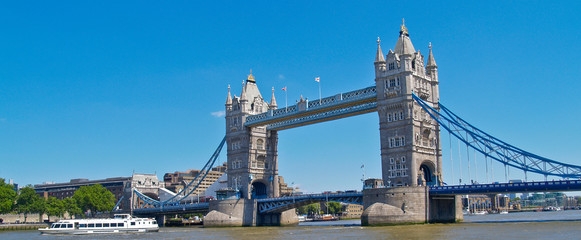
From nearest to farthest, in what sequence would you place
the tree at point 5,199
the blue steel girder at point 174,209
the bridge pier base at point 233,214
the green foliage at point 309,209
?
the bridge pier base at point 233,214 → the blue steel girder at point 174,209 → the tree at point 5,199 → the green foliage at point 309,209

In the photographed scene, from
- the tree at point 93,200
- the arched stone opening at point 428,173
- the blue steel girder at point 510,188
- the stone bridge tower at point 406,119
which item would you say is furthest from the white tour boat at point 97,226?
the tree at point 93,200

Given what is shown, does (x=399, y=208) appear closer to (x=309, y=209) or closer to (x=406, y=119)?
(x=406, y=119)

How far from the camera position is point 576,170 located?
2766 inches

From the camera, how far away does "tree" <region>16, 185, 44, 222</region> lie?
132 m

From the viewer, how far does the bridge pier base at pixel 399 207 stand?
75.7 meters

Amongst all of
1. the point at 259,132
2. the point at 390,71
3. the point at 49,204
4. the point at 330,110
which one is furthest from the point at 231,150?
the point at 49,204

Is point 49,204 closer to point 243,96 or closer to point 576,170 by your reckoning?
point 243,96

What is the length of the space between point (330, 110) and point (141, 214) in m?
56.2

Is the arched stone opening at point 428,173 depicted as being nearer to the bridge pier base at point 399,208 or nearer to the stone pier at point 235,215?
the bridge pier base at point 399,208

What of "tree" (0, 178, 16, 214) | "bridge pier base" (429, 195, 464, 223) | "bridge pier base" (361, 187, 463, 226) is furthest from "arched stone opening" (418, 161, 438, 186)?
"tree" (0, 178, 16, 214)

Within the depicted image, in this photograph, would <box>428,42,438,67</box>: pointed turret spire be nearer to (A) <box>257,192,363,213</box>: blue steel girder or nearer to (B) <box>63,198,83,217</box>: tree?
(A) <box>257,192,363,213</box>: blue steel girder

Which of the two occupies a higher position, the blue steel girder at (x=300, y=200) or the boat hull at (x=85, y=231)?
the blue steel girder at (x=300, y=200)

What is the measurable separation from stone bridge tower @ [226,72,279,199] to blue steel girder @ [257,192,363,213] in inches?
229

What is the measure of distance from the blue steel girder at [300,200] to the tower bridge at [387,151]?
16 centimetres
